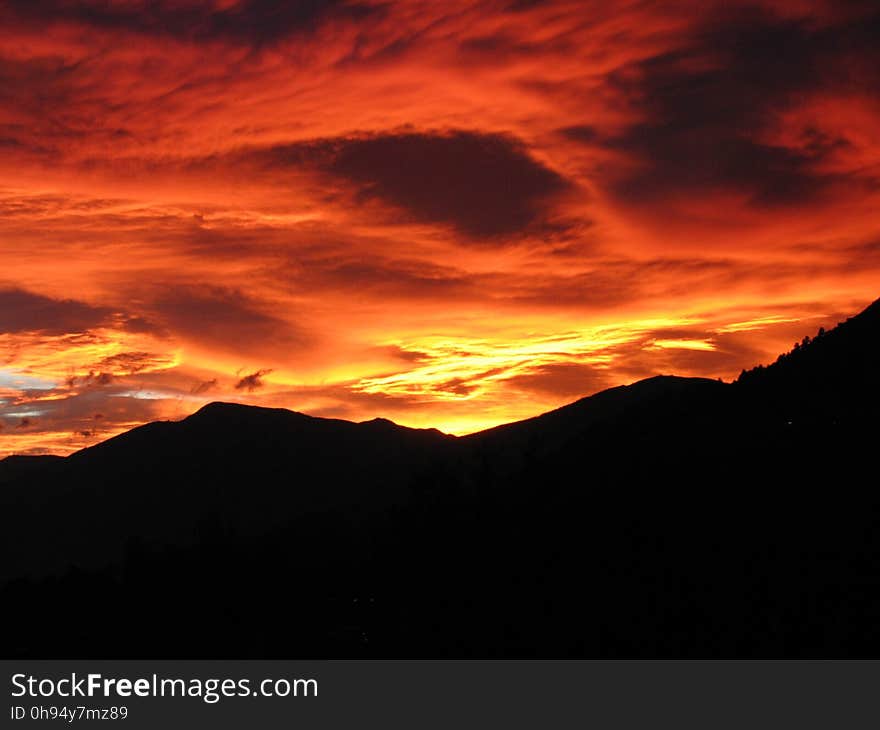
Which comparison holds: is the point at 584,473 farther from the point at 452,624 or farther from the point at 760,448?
the point at 452,624

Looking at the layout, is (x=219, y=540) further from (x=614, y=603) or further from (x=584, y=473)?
(x=614, y=603)

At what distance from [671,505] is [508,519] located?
35.4 m

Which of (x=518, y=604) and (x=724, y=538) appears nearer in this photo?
(x=724, y=538)

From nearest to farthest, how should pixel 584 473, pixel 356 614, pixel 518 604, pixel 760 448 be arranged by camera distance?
1. pixel 518 604
2. pixel 760 448
3. pixel 356 614
4. pixel 584 473

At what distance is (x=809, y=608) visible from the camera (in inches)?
3359

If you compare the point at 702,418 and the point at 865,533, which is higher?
the point at 702,418

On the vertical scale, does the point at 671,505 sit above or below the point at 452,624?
above

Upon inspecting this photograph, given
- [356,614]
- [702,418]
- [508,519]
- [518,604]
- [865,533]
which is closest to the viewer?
[865,533]
